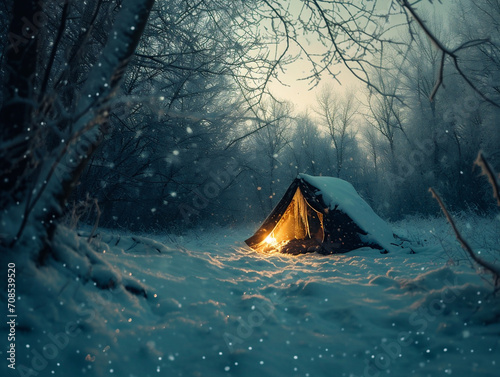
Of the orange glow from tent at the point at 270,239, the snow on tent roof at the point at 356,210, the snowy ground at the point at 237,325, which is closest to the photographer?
the snowy ground at the point at 237,325

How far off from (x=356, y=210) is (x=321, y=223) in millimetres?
799

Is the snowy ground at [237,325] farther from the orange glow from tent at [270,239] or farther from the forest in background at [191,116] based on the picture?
the orange glow from tent at [270,239]

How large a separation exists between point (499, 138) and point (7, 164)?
525 inches

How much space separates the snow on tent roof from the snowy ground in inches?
110

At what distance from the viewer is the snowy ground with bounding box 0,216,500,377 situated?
4.79 ft

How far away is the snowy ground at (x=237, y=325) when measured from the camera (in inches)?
57.5

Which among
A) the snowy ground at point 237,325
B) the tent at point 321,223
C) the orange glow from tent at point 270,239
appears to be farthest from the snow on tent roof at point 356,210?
the snowy ground at point 237,325

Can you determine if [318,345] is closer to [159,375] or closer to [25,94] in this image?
[159,375]

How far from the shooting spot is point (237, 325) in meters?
2.02

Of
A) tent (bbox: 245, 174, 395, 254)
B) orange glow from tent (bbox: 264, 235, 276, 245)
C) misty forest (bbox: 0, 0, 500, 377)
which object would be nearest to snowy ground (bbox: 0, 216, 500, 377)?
misty forest (bbox: 0, 0, 500, 377)

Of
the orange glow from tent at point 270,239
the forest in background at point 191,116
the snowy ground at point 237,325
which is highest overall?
the forest in background at point 191,116

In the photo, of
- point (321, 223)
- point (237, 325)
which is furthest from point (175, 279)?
point (321, 223)

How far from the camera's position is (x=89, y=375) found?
1.34 m

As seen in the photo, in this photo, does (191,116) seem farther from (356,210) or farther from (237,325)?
(356,210)
